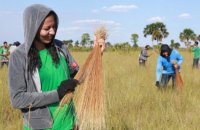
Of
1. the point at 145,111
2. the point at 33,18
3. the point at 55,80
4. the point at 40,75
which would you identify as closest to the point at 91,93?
the point at 55,80

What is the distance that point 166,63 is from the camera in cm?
694

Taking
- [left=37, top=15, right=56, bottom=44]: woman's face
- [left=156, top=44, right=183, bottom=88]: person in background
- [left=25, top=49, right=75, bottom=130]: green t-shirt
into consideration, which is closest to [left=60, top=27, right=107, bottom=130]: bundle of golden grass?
[left=25, top=49, right=75, bottom=130]: green t-shirt

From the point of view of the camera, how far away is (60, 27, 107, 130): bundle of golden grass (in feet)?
7.91

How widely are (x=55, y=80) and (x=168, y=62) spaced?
4.99m

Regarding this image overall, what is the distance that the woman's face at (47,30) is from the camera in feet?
6.87

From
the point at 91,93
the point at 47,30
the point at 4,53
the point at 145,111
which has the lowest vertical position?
the point at 145,111

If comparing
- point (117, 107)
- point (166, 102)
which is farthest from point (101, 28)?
point (166, 102)

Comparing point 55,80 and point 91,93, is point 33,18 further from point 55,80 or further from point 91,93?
point 91,93

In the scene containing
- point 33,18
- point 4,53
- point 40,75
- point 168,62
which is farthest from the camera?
point 4,53

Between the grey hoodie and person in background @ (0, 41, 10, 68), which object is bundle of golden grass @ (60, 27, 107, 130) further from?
person in background @ (0, 41, 10, 68)

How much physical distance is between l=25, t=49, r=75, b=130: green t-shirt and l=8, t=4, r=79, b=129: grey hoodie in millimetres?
46

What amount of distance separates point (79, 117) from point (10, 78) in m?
0.59

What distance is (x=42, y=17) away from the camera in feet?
6.75

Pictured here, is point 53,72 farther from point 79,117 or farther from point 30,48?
point 79,117
